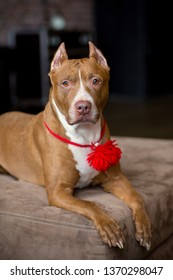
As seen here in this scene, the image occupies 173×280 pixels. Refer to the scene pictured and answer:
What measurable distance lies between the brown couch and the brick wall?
643 centimetres

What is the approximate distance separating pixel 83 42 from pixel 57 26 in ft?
2.74

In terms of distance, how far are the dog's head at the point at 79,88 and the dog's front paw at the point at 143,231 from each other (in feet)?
1.41

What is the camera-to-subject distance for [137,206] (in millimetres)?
1993

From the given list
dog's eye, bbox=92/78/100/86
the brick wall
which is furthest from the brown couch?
the brick wall

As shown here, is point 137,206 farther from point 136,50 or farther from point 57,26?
point 136,50

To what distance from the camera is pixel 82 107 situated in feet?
6.18

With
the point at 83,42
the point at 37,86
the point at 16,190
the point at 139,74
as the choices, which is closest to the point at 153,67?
the point at 139,74

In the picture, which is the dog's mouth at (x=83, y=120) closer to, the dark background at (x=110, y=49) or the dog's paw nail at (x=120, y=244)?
the dog's paw nail at (x=120, y=244)

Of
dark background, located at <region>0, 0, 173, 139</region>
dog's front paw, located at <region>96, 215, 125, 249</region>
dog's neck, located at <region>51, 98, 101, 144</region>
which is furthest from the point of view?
dark background, located at <region>0, 0, 173, 139</region>

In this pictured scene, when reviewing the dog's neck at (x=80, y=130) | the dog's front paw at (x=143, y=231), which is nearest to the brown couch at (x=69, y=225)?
the dog's front paw at (x=143, y=231)

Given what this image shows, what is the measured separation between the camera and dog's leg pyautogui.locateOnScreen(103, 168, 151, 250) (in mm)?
1933

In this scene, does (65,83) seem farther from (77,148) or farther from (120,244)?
(120,244)

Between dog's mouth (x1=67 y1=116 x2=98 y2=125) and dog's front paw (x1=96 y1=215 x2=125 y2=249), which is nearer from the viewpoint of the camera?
dog's front paw (x1=96 y1=215 x2=125 y2=249)

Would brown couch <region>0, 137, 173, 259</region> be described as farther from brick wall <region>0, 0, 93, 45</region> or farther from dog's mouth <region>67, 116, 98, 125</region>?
brick wall <region>0, 0, 93, 45</region>
